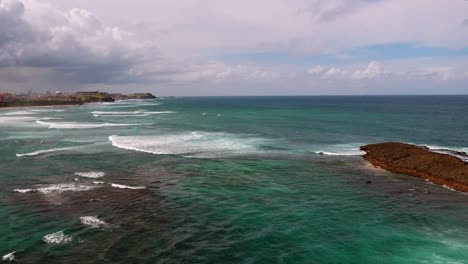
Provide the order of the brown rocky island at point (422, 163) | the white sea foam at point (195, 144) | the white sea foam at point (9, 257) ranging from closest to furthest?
the white sea foam at point (9, 257), the brown rocky island at point (422, 163), the white sea foam at point (195, 144)

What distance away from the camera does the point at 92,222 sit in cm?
2631

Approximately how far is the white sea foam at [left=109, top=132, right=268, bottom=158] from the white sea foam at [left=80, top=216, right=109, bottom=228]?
2463cm

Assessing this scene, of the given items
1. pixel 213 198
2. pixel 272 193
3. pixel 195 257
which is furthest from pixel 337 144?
pixel 195 257

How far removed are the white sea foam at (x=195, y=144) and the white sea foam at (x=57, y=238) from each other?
2761 centimetres

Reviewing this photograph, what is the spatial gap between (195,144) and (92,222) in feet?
117

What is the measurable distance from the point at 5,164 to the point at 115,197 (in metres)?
21.6

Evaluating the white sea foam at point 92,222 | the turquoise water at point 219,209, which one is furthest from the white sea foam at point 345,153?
the white sea foam at point 92,222

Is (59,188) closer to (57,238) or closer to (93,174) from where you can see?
(93,174)

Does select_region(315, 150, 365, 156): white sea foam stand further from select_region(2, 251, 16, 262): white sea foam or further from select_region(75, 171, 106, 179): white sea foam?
select_region(2, 251, 16, 262): white sea foam

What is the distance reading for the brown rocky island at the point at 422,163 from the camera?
38.1 meters

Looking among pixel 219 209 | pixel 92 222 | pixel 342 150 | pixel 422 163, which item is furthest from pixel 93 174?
pixel 422 163

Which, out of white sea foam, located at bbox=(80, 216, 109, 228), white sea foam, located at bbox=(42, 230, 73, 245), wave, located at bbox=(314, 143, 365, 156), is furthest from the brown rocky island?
white sea foam, located at bbox=(42, 230, 73, 245)

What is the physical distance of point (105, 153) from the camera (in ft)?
172

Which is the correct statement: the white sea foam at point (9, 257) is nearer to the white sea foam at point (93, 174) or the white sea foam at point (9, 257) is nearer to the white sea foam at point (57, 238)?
the white sea foam at point (57, 238)
